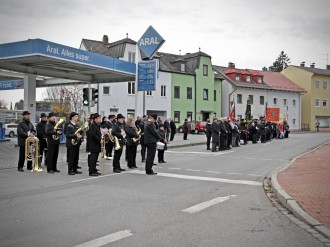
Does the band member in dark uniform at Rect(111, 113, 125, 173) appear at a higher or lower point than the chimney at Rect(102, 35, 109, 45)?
lower

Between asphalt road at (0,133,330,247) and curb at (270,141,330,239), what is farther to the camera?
curb at (270,141,330,239)

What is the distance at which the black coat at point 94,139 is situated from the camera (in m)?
10.8

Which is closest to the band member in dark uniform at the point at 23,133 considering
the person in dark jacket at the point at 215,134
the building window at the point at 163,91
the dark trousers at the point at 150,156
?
the dark trousers at the point at 150,156

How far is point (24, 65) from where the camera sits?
18.6 metres

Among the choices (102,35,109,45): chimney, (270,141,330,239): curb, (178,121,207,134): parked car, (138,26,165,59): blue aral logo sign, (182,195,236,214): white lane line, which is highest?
(102,35,109,45): chimney

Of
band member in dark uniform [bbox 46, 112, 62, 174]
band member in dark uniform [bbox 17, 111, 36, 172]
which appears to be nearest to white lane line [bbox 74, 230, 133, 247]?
band member in dark uniform [bbox 46, 112, 62, 174]

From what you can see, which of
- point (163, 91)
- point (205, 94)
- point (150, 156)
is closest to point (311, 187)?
point (150, 156)

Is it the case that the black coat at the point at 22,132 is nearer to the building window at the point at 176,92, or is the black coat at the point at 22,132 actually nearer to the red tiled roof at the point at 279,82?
the building window at the point at 176,92

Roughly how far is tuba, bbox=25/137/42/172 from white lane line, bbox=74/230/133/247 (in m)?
7.37

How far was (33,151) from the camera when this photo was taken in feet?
38.8

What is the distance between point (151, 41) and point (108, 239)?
16043mm

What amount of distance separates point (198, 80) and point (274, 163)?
35744 mm

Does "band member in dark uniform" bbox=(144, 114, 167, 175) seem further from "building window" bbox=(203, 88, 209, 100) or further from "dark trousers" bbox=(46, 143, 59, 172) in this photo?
"building window" bbox=(203, 88, 209, 100)

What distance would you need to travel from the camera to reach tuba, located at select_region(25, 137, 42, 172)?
11758 millimetres
